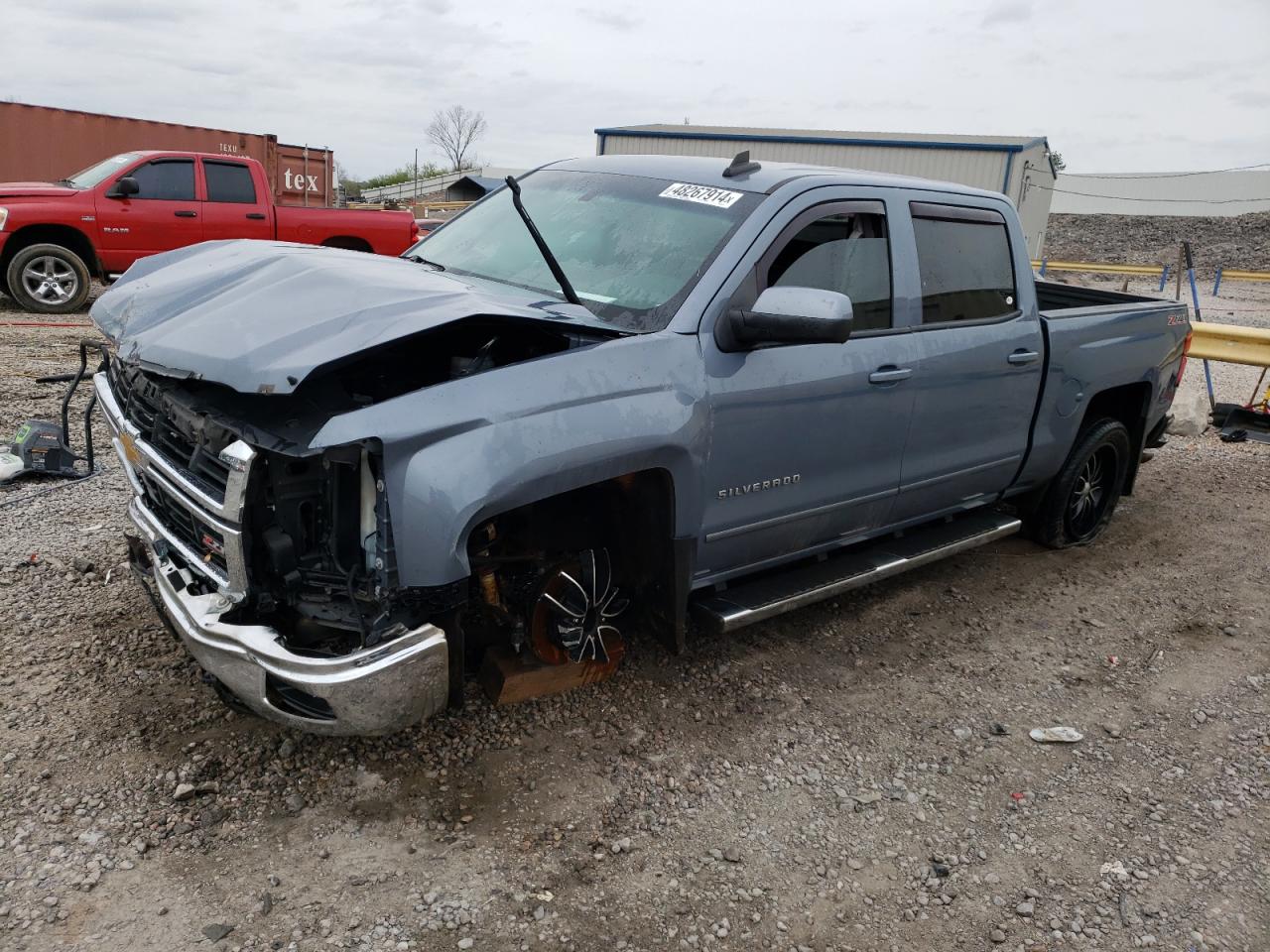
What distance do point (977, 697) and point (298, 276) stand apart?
9.75 ft

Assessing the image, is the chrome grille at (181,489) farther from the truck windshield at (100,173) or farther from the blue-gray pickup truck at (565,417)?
the truck windshield at (100,173)

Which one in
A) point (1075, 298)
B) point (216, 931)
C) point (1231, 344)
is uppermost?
point (1075, 298)

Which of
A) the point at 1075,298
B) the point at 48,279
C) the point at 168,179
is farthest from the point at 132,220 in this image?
the point at 1075,298

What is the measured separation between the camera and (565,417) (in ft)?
9.06

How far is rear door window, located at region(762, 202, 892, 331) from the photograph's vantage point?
3.50 m

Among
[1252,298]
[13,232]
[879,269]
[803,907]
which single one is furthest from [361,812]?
[1252,298]

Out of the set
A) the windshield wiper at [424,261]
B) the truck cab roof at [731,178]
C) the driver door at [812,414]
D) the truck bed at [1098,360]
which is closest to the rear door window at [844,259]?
the driver door at [812,414]

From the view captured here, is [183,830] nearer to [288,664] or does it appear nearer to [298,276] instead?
[288,664]

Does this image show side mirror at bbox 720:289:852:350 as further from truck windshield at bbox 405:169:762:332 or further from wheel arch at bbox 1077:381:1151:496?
wheel arch at bbox 1077:381:1151:496

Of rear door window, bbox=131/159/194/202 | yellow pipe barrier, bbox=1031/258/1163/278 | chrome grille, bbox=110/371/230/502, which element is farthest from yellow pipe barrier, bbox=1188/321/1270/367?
yellow pipe barrier, bbox=1031/258/1163/278

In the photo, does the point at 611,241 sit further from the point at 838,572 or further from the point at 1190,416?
the point at 1190,416

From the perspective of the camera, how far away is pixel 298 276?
121 inches

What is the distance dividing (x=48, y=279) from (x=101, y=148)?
10.4m

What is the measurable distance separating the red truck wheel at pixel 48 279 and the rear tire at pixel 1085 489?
395 inches
